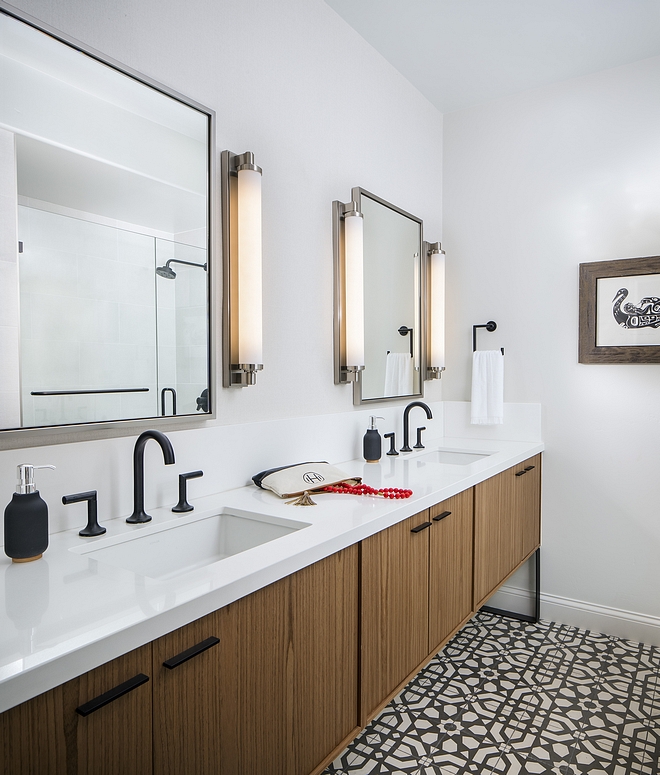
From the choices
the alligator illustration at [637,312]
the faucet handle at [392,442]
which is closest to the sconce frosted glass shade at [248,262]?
the faucet handle at [392,442]

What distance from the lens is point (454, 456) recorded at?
9.00ft

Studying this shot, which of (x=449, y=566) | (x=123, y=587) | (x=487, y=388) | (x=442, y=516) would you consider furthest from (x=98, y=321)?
(x=487, y=388)

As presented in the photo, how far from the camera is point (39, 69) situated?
1.24 meters

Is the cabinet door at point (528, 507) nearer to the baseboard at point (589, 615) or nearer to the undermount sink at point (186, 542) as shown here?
the baseboard at point (589, 615)

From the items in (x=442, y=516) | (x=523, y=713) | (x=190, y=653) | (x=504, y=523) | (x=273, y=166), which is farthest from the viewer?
(x=504, y=523)

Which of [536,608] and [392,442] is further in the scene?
[536,608]

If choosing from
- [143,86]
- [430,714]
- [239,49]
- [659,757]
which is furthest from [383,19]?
[659,757]

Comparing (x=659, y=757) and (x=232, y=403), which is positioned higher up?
(x=232, y=403)

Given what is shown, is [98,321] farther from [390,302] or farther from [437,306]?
[437,306]

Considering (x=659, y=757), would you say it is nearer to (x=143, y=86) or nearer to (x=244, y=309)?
(x=244, y=309)

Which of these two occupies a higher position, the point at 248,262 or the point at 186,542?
the point at 248,262

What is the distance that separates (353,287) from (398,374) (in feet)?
1.89

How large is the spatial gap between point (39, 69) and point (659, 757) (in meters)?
2.55

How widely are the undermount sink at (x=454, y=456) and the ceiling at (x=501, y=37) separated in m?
1.79
